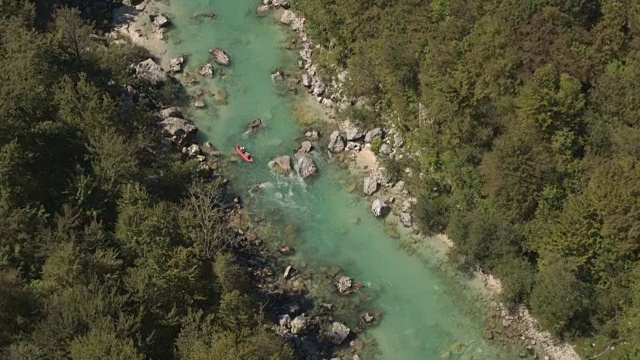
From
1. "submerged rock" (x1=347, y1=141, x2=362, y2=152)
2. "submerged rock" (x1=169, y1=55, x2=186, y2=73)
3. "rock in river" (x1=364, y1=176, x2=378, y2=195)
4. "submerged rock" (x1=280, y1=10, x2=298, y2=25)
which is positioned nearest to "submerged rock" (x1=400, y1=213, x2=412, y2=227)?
"rock in river" (x1=364, y1=176, x2=378, y2=195)

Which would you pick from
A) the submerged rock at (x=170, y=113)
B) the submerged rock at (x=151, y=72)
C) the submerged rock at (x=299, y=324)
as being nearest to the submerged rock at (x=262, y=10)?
the submerged rock at (x=151, y=72)

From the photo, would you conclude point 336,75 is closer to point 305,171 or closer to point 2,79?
point 305,171

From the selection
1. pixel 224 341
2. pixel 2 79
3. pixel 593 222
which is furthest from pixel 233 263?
pixel 593 222

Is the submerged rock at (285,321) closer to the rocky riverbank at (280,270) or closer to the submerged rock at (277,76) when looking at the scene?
the rocky riverbank at (280,270)

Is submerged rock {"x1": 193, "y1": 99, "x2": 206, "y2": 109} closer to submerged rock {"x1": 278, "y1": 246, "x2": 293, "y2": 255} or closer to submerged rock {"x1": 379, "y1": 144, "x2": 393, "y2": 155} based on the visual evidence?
submerged rock {"x1": 278, "y1": 246, "x2": 293, "y2": 255}

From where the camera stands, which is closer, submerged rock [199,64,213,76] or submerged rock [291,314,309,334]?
submerged rock [291,314,309,334]
